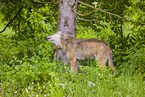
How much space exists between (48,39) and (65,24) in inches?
35.4

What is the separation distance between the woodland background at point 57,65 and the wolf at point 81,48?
0.32 m

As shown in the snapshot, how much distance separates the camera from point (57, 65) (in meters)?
7.01

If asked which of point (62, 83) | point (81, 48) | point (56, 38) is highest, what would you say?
point (56, 38)

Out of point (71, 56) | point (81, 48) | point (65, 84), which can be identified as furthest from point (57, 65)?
point (65, 84)

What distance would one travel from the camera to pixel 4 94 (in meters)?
5.86

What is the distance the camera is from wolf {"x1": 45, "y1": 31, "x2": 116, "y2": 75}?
729 centimetres

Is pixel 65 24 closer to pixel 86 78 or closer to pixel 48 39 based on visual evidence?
pixel 48 39

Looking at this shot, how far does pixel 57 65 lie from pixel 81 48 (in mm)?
1115

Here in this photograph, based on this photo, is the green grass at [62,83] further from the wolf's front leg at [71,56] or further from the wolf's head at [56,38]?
the wolf's head at [56,38]

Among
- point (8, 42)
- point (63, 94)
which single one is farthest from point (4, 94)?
point (8, 42)

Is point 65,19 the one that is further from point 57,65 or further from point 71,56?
point 57,65

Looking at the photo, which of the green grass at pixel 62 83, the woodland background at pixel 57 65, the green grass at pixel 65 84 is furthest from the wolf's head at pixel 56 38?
the green grass at pixel 65 84

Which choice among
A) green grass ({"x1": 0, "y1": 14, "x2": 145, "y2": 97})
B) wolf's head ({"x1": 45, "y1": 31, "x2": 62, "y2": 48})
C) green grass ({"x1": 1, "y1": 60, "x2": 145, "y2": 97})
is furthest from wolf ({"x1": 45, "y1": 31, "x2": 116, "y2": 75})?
green grass ({"x1": 1, "y1": 60, "x2": 145, "y2": 97})

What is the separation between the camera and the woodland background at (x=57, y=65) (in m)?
5.64
